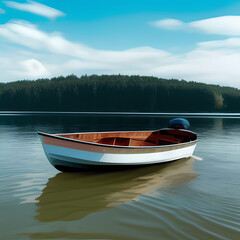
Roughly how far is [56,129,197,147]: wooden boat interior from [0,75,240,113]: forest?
109 metres

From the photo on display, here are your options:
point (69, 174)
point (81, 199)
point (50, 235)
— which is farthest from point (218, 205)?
point (69, 174)

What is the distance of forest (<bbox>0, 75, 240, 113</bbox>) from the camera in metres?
124

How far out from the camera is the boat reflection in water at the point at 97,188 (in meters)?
6.73

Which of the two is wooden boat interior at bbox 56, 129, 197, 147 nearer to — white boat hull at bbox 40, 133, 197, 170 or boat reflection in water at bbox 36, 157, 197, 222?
boat reflection in water at bbox 36, 157, 197, 222

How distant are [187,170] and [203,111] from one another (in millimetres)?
116685

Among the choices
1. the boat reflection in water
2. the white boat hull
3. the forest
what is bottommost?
the boat reflection in water

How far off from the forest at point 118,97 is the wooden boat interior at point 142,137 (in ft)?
359

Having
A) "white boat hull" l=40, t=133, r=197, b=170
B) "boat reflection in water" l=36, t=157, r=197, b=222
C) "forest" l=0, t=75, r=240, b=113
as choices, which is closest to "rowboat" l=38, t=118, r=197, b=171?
"white boat hull" l=40, t=133, r=197, b=170

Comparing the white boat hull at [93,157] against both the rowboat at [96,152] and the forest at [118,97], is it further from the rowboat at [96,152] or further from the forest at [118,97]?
the forest at [118,97]

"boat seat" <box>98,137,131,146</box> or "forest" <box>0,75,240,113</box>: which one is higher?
"forest" <box>0,75,240,113</box>

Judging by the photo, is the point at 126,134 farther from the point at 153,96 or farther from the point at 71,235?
the point at 153,96

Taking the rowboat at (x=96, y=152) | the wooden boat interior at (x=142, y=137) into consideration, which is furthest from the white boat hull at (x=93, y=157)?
the wooden boat interior at (x=142, y=137)

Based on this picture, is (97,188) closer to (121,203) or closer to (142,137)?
(121,203)

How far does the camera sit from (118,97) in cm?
13562
